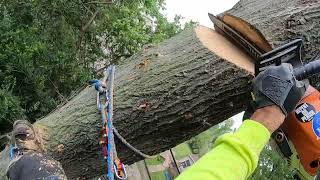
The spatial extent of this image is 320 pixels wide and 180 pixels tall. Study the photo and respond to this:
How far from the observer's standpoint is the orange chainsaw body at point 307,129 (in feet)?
7.53

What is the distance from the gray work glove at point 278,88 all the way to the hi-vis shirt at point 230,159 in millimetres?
238

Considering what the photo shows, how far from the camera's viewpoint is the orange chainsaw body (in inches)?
90.4

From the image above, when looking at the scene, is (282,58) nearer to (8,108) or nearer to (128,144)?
(128,144)

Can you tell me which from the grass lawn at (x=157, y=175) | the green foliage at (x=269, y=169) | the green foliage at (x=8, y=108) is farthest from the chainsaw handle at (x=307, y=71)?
the grass lawn at (x=157, y=175)

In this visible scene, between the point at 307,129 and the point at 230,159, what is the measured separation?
0.85m

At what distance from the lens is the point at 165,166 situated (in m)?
12.1

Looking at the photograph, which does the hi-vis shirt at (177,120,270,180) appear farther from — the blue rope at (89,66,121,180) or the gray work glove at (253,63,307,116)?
the blue rope at (89,66,121,180)

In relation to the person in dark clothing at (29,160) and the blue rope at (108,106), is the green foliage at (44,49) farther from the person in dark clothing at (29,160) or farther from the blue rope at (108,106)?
the blue rope at (108,106)

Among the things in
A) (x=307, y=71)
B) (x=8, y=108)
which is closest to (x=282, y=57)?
(x=307, y=71)

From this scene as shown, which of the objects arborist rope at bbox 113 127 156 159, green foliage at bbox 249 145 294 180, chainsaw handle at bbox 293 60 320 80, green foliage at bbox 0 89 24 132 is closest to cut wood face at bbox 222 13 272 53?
chainsaw handle at bbox 293 60 320 80

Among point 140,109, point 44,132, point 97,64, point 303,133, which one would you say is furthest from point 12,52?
point 303,133

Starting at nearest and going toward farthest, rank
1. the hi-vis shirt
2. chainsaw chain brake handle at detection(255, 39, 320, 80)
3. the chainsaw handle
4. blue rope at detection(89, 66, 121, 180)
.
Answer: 1. the hi-vis shirt
2. the chainsaw handle
3. chainsaw chain brake handle at detection(255, 39, 320, 80)
4. blue rope at detection(89, 66, 121, 180)

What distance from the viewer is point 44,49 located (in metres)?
7.26

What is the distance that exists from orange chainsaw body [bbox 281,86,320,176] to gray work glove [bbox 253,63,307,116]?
1.10 ft
